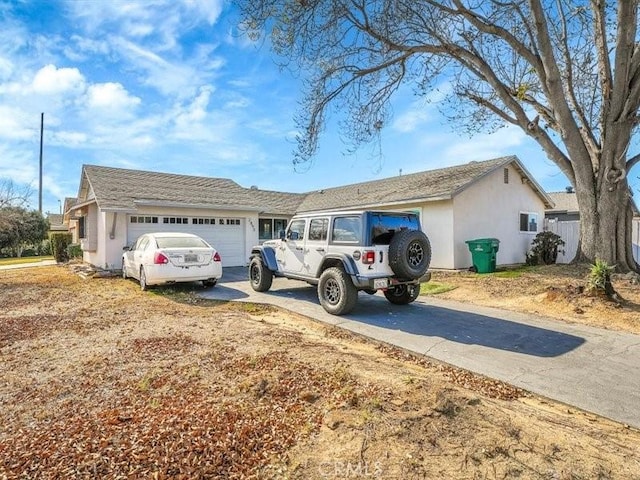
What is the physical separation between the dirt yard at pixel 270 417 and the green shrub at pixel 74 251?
16179 millimetres

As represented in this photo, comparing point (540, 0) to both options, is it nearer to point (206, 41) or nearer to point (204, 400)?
point (206, 41)

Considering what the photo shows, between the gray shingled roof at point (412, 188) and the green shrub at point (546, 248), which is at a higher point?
the gray shingled roof at point (412, 188)

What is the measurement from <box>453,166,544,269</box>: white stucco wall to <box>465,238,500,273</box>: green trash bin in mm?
672

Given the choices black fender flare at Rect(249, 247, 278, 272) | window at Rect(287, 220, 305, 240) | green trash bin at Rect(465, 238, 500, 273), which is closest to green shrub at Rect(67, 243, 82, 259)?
black fender flare at Rect(249, 247, 278, 272)

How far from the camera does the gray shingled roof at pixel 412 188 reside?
50.8ft

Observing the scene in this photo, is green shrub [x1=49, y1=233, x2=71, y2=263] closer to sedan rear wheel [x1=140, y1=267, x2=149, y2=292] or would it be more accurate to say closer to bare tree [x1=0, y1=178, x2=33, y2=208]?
bare tree [x1=0, y1=178, x2=33, y2=208]

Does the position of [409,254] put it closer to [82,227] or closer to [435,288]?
[435,288]

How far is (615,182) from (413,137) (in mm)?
6407

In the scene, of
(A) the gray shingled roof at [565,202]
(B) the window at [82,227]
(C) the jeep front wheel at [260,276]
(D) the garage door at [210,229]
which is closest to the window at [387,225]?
(C) the jeep front wheel at [260,276]

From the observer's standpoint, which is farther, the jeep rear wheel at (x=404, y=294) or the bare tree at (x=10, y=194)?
the bare tree at (x=10, y=194)

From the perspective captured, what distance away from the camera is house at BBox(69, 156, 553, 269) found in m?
14.8

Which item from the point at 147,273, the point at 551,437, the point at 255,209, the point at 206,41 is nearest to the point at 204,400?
the point at 551,437

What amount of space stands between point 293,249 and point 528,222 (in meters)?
14.2

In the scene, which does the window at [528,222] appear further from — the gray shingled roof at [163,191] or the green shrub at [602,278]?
the gray shingled roof at [163,191]
